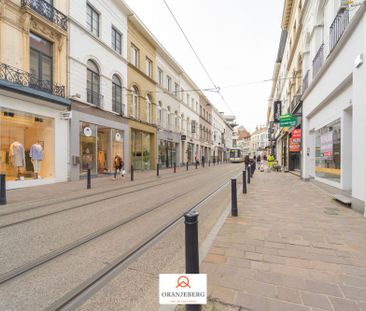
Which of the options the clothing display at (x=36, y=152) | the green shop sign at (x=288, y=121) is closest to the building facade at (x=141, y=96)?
the clothing display at (x=36, y=152)

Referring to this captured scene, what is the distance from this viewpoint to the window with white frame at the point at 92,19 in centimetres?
1396

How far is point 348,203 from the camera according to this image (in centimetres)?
600

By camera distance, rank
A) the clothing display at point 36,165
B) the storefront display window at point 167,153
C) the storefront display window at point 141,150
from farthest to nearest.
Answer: the storefront display window at point 167,153 → the storefront display window at point 141,150 → the clothing display at point 36,165

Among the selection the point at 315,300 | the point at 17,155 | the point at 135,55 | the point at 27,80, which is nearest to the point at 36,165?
the point at 17,155

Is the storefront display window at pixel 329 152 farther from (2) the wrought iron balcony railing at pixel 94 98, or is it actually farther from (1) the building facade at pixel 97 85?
(2) the wrought iron balcony railing at pixel 94 98

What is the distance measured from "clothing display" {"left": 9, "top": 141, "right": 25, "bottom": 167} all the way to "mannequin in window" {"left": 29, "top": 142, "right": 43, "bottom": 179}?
0.48 metres

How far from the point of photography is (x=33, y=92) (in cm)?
996

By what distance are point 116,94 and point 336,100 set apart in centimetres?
1395

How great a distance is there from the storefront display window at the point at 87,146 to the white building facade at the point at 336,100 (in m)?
12.4

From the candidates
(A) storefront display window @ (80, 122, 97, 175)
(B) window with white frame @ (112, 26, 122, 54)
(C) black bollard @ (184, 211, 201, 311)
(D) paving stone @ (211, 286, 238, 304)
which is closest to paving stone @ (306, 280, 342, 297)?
(D) paving stone @ (211, 286, 238, 304)

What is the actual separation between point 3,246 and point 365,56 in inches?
319

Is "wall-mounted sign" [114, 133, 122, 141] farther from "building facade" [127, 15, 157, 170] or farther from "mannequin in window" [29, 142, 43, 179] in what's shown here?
"mannequin in window" [29, 142, 43, 179]

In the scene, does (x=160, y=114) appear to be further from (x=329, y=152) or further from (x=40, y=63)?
(x=329, y=152)

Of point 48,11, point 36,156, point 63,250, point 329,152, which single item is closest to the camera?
point 63,250
